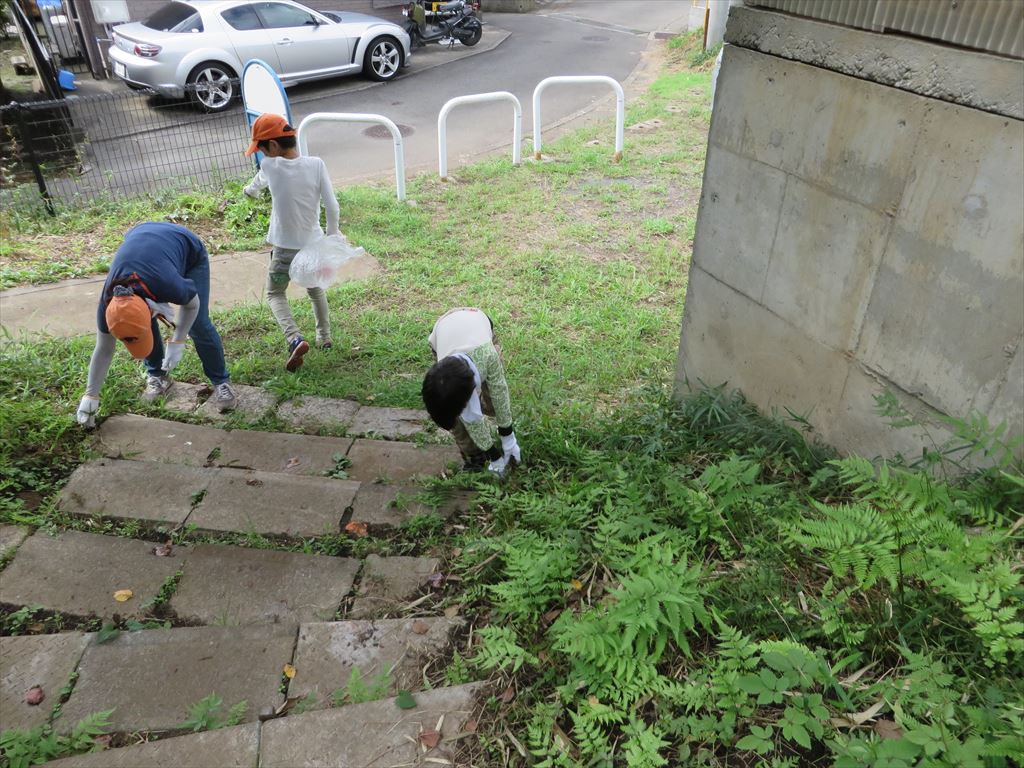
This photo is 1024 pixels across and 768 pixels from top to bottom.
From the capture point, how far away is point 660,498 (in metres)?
3.37

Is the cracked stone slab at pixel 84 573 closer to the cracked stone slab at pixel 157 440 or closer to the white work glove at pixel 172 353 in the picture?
the cracked stone slab at pixel 157 440

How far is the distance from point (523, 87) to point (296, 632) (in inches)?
507

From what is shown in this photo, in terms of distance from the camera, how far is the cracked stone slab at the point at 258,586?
3320 millimetres

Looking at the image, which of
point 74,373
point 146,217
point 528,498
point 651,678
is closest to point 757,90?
point 528,498

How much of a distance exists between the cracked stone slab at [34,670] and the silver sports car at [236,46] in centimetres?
955

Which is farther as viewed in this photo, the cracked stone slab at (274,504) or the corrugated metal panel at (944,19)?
the cracked stone slab at (274,504)

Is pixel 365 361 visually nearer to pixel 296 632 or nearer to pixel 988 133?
pixel 296 632

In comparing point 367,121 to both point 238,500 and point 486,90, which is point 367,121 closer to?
point 238,500

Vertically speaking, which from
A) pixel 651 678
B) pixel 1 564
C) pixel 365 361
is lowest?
pixel 365 361

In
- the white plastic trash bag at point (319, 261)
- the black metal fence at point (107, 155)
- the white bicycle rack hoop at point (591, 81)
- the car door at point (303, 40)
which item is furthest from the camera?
the car door at point (303, 40)

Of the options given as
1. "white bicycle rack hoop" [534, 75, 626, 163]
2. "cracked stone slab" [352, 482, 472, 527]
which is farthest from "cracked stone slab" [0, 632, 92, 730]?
"white bicycle rack hoop" [534, 75, 626, 163]

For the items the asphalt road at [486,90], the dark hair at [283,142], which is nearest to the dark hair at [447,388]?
the dark hair at [283,142]

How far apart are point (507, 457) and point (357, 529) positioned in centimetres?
90

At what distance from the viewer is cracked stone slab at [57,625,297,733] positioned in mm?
2748
